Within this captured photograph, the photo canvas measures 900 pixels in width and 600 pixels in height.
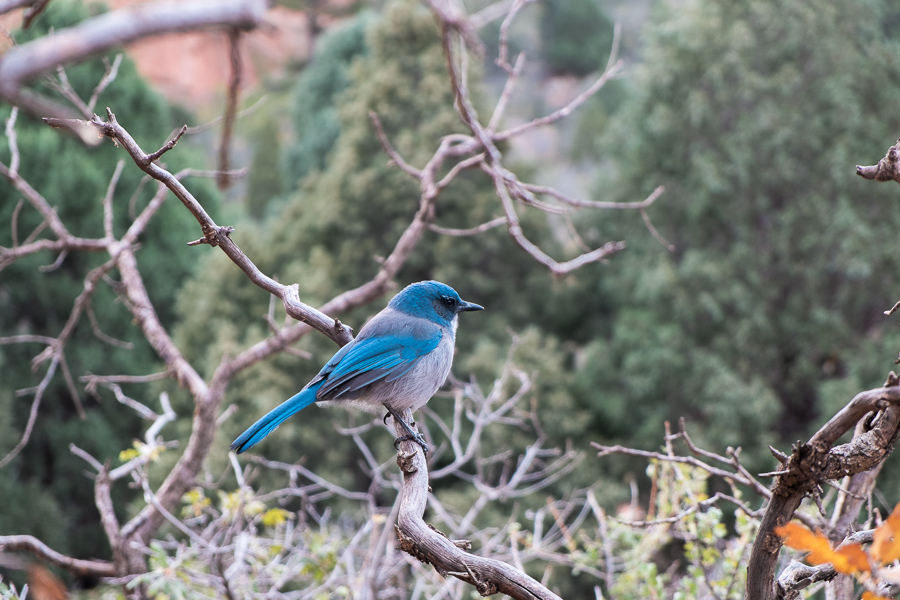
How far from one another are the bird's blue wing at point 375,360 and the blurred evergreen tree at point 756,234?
682cm

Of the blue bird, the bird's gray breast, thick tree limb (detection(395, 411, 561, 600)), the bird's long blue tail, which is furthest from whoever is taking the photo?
the bird's gray breast

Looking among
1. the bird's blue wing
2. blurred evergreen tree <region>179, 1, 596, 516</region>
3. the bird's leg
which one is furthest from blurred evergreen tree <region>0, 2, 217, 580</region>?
the bird's leg

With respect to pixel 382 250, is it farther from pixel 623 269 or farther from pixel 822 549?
pixel 822 549

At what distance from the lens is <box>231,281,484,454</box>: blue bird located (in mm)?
3412

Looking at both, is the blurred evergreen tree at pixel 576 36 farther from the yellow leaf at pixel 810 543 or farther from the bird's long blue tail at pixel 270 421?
the yellow leaf at pixel 810 543

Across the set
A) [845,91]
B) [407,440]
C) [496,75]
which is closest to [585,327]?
[845,91]

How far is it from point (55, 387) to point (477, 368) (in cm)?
745

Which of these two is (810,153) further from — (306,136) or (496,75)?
(496,75)

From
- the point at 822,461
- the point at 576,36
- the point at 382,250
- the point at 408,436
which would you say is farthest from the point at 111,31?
the point at 576,36

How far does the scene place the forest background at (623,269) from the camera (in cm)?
1010

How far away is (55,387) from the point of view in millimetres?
13117

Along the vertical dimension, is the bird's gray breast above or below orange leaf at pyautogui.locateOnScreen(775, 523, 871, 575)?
below

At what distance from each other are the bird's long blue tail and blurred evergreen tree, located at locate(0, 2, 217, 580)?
1004 centimetres

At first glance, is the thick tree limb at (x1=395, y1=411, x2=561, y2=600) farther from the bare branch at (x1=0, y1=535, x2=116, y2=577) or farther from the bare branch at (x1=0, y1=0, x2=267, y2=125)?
the bare branch at (x1=0, y1=535, x2=116, y2=577)
